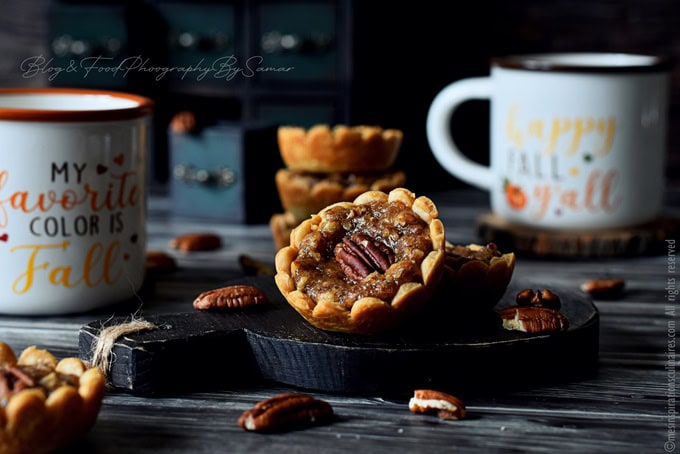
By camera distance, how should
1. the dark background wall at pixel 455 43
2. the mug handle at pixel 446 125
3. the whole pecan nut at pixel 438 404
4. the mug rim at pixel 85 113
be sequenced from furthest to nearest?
the dark background wall at pixel 455 43
the mug handle at pixel 446 125
the mug rim at pixel 85 113
the whole pecan nut at pixel 438 404

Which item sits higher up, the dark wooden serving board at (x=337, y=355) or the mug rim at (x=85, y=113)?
the mug rim at (x=85, y=113)

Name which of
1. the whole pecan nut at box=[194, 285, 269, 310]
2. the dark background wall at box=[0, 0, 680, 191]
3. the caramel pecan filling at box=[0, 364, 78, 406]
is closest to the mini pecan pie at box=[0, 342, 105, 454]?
the caramel pecan filling at box=[0, 364, 78, 406]

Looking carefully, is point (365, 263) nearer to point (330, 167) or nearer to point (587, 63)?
point (330, 167)

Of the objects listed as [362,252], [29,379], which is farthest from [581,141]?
[29,379]

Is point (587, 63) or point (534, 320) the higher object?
point (587, 63)

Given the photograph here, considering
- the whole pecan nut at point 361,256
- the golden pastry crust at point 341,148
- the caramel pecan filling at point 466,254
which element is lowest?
the caramel pecan filling at point 466,254

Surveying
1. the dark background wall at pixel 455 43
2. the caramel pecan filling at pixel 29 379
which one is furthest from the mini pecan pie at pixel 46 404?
the dark background wall at pixel 455 43

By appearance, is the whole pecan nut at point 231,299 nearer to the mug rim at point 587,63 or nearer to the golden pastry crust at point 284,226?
the golden pastry crust at point 284,226
